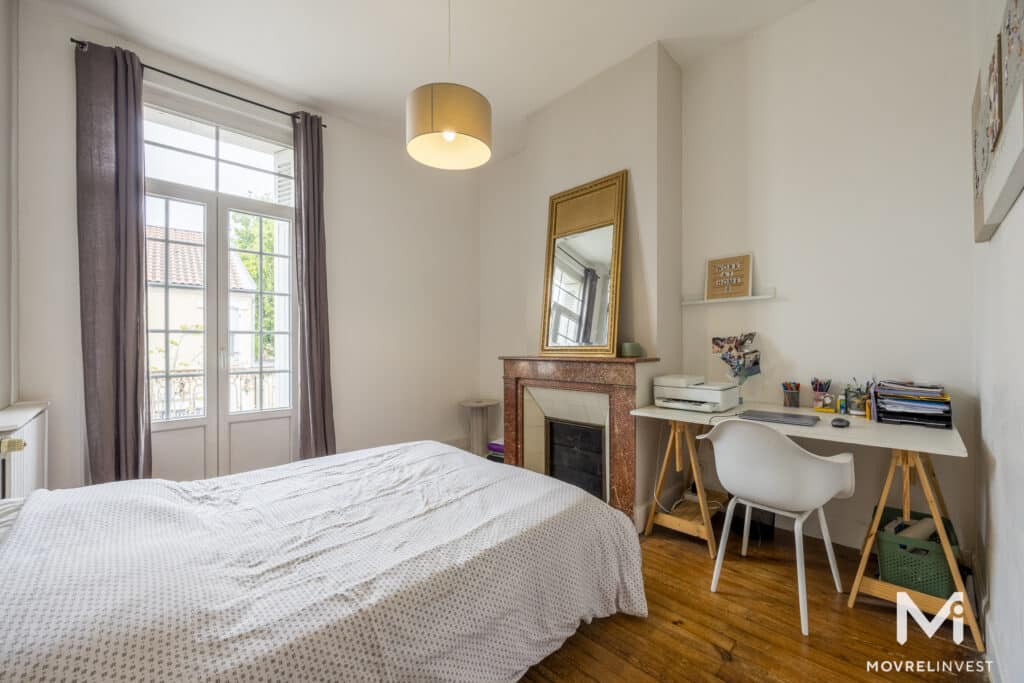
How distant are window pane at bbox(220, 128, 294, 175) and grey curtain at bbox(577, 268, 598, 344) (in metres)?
2.46

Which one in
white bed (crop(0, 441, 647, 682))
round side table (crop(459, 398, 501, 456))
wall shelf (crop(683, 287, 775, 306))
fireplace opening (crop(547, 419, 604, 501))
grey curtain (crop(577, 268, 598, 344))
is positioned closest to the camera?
white bed (crop(0, 441, 647, 682))

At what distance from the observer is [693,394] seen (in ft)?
→ 8.05

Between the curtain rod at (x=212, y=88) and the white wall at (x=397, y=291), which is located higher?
the curtain rod at (x=212, y=88)

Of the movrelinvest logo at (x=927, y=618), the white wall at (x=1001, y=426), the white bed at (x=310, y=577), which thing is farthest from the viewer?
the movrelinvest logo at (x=927, y=618)

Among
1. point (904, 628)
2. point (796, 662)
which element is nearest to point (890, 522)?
point (904, 628)

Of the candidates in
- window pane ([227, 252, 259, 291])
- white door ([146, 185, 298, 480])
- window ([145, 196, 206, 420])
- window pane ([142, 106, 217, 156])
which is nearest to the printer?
white door ([146, 185, 298, 480])

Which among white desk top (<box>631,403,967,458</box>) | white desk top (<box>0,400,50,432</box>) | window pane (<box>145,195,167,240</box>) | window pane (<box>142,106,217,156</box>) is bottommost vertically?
white desk top (<box>631,403,967,458</box>)

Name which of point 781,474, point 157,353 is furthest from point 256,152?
point 781,474

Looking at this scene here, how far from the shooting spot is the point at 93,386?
96.3 inches

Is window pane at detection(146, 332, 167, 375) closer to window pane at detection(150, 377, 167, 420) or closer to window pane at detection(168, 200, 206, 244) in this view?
window pane at detection(150, 377, 167, 420)

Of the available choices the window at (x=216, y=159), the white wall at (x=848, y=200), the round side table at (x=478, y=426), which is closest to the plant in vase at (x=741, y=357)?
the white wall at (x=848, y=200)

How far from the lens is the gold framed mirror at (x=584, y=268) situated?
2934 millimetres

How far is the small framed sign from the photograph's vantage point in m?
2.70

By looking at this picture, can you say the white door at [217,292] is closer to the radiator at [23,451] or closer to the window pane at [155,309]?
the window pane at [155,309]
